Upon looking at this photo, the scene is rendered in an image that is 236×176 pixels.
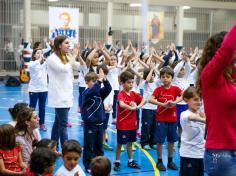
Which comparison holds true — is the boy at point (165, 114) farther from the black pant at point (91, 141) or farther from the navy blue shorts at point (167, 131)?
the black pant at point (91, 141)

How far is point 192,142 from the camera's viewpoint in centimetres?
397

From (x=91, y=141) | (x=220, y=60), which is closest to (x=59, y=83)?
(x=91, y=141)

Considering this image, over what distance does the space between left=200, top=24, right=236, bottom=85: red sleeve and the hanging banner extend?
8.22 m

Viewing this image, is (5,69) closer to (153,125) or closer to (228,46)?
(153,125)

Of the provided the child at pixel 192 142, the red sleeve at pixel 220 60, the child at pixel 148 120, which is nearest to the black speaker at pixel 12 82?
the child at pixel 148 120

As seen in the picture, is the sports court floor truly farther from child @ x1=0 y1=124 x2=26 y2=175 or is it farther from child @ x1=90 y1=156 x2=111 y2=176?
child @ x1=90 y1=156 x2=111 y2=176

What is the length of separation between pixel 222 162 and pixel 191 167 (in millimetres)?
1820

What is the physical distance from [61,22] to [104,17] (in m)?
9.27

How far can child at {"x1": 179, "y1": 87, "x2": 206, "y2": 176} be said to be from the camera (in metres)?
3.89

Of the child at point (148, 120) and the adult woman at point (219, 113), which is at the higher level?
the adult woman at point (219, 113)

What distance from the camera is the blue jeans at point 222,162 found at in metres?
2.20

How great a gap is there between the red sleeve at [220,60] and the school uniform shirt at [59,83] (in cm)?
330

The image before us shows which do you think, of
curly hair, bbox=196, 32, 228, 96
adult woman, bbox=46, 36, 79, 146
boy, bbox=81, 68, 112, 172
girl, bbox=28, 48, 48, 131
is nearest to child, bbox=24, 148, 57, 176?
curly hair, bbox=196, 32, 228, 96

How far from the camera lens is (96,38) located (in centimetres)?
1916
